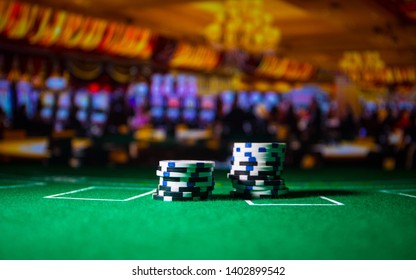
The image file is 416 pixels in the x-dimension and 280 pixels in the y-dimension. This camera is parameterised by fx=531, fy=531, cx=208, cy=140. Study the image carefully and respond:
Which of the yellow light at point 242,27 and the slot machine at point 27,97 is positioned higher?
the yellow light at point 242,27

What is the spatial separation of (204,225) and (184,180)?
92 centimetres

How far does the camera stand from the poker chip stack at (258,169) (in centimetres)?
387

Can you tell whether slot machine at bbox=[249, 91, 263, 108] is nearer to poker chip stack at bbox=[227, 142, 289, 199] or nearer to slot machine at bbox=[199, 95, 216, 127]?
slot machine at bbox=[199, 95, 216, 127]

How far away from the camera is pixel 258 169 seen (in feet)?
12.7

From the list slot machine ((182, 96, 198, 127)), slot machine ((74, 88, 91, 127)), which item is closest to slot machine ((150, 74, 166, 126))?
slot machine ((182, 96, 198, 127))

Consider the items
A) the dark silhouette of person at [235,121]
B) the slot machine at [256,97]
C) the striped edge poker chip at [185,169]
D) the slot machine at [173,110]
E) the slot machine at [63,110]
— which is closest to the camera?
the striped edge poker chip at [185,169]

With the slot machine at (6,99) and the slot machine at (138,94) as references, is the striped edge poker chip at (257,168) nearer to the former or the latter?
the slot machine at (138,94)

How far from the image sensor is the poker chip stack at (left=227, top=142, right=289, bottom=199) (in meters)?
3.87

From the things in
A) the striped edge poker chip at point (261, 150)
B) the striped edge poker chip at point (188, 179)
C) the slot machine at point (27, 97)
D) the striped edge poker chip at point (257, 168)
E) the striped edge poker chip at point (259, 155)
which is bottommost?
the striped edge poker chip at point (188, 179)

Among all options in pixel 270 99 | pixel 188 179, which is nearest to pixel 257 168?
pixel 188 179

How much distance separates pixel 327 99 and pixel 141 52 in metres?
14.2

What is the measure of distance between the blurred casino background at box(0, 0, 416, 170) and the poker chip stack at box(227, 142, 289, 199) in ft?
14.8

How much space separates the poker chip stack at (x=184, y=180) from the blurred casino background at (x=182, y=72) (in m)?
4.53

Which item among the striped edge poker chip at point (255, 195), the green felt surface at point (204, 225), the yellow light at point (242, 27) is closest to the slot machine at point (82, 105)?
the yellow light at point (242, 27)
